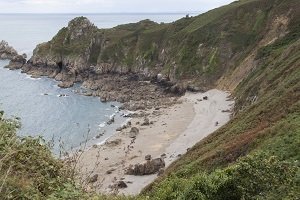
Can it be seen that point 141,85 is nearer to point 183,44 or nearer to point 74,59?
point 183,44

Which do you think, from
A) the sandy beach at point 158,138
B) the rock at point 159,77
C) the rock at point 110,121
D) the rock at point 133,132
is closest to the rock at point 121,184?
the sandy beach at point 158,138

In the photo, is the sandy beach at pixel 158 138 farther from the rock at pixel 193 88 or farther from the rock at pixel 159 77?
the rock at pixel 159 77

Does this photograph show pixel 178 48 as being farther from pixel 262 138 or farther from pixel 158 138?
pixel 262 138

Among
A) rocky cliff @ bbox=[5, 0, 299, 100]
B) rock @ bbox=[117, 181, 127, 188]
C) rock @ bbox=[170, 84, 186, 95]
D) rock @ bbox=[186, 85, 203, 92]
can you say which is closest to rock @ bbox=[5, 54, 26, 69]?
rocky cliff @ bbox=[5, 0, 299, 100]

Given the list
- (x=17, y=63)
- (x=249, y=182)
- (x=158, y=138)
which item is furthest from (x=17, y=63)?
(x=249, y=182)

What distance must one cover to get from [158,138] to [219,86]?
35.9 meters

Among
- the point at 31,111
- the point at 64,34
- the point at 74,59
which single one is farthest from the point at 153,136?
the point at 64,34

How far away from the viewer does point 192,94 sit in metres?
98.9

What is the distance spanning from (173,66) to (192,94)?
16.0 m

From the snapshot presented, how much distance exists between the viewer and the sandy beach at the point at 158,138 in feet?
169

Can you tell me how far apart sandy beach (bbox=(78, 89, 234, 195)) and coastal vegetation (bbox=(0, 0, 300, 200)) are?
4.62 m

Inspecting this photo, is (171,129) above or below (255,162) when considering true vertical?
below

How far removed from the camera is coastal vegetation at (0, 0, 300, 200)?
41.8ft

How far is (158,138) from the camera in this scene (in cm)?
6831
